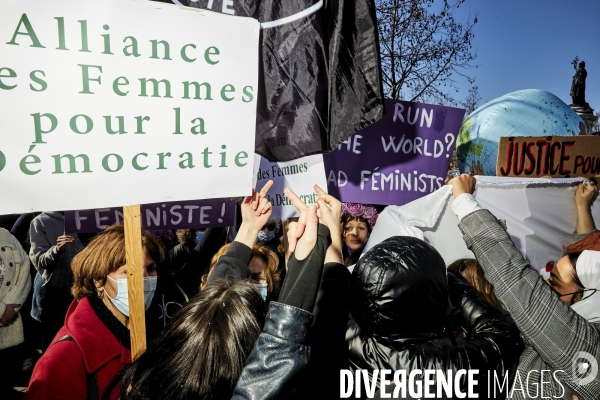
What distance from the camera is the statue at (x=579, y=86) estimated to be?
591 inches

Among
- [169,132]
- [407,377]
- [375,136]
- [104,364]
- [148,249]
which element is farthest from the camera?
[375,136]

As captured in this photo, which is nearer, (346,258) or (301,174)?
(301,174)

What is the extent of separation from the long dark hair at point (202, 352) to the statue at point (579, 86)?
17482 millimetres

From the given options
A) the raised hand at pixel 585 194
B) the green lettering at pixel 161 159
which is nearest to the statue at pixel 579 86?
the raised hand at pixel 585 194

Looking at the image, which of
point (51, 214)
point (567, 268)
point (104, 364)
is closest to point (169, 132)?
point (104, 364)

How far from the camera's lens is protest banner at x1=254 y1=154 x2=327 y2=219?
8.85 ft

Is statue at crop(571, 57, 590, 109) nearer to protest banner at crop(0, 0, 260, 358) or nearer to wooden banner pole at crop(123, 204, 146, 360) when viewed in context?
protest banner at crop(0, 0, 260, 358)

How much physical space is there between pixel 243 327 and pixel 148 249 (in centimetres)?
126

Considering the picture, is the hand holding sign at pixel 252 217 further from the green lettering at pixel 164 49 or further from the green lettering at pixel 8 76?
the green lettering at pixel 8 76

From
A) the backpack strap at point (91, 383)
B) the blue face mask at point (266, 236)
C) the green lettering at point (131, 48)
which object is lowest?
the blue face mask at point (266, 236)

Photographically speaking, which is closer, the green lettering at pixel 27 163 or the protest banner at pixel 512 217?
Answer: the green lettering at pixel 27 163

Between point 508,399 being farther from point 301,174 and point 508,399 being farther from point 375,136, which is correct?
point 375,136

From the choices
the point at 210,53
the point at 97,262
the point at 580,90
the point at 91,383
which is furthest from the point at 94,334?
the point at 580,90

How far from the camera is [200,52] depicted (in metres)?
1.73
